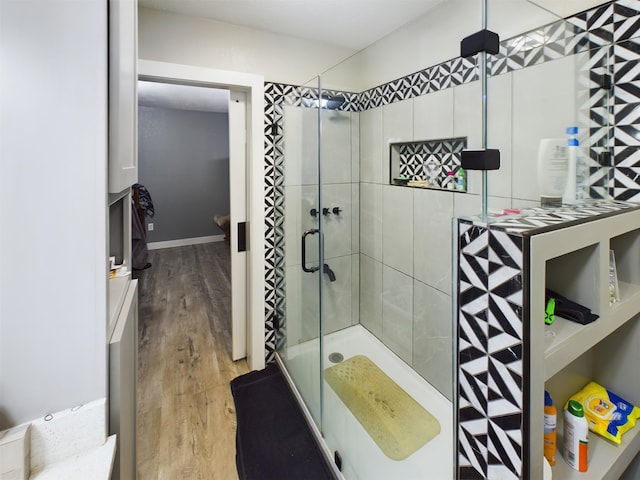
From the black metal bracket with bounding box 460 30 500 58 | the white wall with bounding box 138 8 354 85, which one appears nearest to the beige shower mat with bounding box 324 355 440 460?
the black metal bracket with bounding box 460 30 500 58

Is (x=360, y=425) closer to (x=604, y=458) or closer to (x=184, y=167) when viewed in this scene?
(x=604, y=458)

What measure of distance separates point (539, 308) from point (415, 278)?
127 centimetres

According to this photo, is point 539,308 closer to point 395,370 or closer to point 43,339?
point 43,339

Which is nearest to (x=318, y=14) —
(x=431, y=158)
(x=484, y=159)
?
(x=431, y=158)

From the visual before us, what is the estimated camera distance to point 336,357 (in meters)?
2.17

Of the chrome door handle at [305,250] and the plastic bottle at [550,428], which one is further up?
the chrome door handle at [305,250]

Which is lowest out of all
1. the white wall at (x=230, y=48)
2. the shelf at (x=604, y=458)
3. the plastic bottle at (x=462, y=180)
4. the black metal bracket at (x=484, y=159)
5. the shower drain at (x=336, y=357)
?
the shower drain at (x=336, y=357)

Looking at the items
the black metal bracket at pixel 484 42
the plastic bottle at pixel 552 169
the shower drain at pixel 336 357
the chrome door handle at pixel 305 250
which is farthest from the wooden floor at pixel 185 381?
the black metal bracket at pixel 484 42

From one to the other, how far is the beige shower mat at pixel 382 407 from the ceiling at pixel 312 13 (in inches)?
86.8

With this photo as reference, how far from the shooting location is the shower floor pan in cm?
147

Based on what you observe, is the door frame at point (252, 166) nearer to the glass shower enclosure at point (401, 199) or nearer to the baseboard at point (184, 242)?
the glass shower enclosure at point (401, 199)

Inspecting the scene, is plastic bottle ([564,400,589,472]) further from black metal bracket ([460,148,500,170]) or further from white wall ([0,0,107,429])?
white wall ([0,0,107,429])

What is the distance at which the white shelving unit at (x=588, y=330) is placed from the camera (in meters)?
0.69

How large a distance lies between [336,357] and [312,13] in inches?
87.2
